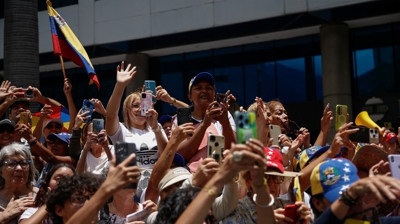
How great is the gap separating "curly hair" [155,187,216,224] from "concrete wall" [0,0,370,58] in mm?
15234

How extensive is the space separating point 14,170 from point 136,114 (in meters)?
1.44

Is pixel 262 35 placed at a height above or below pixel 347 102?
above

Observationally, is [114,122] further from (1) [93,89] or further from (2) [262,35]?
(1) [93,89]

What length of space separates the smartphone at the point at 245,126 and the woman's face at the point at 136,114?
11.4 feet

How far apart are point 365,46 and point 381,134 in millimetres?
14545

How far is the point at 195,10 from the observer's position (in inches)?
826

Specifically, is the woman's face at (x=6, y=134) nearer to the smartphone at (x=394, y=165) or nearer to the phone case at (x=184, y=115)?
the phone case at (x=184, y=115)

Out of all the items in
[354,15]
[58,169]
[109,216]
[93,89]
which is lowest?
[109,216]

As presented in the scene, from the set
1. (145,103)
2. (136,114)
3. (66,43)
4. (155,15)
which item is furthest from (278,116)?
(155,15)

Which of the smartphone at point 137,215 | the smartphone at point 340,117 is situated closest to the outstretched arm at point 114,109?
the smartphone at point 137,215

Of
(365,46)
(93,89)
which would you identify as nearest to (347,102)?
(365,46)

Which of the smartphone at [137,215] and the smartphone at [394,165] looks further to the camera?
the smartphone at [137,215]

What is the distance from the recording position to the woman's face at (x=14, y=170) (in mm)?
6020

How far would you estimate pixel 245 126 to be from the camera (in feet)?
10.8
